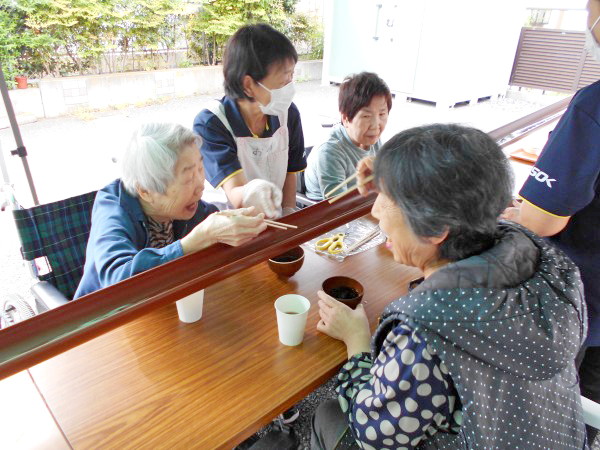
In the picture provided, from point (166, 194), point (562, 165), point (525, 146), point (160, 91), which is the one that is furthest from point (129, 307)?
point (160, 91)

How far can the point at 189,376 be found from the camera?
1161mm

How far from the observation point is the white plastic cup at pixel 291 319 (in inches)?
48.3

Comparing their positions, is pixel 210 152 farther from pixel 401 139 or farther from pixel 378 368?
pixel 378 368

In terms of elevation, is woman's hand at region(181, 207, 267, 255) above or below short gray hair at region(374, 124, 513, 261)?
below

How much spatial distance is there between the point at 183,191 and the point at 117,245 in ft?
1.10

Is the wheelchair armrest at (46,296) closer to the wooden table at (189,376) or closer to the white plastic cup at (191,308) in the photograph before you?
the wooden table at (189,376)

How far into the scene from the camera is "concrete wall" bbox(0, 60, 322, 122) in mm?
6949

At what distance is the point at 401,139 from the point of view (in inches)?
41.4

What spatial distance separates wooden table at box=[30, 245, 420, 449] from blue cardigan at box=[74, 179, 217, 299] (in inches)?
7.9

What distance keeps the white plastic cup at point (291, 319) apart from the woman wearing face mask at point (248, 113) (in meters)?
0.66

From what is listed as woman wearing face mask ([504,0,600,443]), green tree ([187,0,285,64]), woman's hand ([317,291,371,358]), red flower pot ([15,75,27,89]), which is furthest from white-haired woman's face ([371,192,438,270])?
green tree ([187,0,285,64])

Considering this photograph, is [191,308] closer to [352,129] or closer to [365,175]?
[365,175]

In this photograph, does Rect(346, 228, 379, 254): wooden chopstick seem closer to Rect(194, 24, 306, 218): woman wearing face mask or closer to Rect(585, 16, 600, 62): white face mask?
Rect(194, 24, 306, 218): woman wearing face mask

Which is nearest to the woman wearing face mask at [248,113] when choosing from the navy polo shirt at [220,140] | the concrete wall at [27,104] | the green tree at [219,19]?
the navy polo shirt at [220,140]
